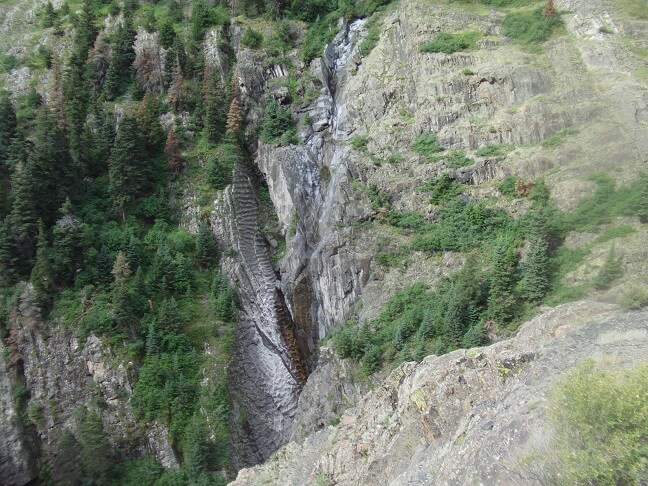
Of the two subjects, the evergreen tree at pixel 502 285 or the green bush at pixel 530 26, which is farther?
the green bush at pixel 530 26

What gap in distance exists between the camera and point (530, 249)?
24.4 meters

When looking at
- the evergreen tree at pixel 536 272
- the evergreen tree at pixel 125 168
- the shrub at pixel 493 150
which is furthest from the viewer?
the evergreen tree at pixel 125 168

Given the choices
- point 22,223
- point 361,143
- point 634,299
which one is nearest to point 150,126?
point 22,223

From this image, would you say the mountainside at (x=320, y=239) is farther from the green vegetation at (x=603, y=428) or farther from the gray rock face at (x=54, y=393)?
the green vegetation at (x=603, y=428)

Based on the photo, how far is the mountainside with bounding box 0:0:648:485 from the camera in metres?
Answer: 21.0

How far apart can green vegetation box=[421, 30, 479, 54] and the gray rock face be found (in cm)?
3264

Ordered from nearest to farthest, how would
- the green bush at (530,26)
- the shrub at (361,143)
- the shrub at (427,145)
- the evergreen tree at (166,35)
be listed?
the shrub at (427,145), the green bush at (530,26), the shrub at (361,143), the evergreen tree at (166,35)

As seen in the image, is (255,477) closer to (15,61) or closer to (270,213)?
(270,213)

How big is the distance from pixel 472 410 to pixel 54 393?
92.1 feet

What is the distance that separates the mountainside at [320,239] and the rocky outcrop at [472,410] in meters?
0.11

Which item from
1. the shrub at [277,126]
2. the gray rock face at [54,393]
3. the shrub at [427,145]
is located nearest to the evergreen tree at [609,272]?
the shrub at [427,145]

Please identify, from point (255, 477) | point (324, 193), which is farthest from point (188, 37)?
point (255, 477)

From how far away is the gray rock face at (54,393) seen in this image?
2872 centimetres

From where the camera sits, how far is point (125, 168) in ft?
125
